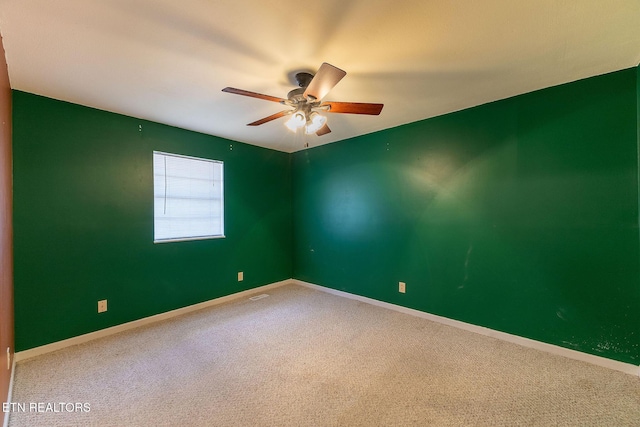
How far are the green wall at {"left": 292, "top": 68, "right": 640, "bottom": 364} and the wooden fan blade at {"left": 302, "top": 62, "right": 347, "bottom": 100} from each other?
1.82 m

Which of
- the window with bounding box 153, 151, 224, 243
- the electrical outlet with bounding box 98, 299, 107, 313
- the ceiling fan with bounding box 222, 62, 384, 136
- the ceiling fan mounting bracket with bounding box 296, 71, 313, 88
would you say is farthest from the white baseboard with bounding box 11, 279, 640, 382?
the ceiling fan mounting bracket with bounding box 296, 71, 313, 88

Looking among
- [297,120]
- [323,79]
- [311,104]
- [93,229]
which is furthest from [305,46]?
[93,229]

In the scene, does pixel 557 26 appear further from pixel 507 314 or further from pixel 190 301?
pixel 190 301

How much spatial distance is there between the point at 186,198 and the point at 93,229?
101cm

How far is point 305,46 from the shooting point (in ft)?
5.50

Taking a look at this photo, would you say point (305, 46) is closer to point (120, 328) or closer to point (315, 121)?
point (315, 121)

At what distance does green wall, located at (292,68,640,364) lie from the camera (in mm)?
2068

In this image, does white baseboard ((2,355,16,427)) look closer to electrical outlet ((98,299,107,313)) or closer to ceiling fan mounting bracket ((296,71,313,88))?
electrical outlet ((98,299,107,313))

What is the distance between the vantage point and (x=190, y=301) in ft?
10.9

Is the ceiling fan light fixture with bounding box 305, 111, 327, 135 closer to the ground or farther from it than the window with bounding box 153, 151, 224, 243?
farther from it

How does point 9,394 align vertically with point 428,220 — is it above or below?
below

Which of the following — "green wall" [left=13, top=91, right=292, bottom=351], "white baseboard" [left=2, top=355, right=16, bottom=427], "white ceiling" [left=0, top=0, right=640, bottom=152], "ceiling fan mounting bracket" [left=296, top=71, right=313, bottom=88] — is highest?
"white ceiling" [left=0, top=0, right=640, bottom=152]

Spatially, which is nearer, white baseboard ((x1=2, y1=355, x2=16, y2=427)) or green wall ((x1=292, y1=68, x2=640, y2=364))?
white baseboard ((x1=2, y1=355, x2=16, y2=427))

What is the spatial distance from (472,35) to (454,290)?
2.38 metres
